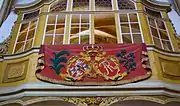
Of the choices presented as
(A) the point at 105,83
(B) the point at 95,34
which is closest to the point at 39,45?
(B) the point at 95,34

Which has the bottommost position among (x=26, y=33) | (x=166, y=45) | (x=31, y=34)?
(x=166, y=45)

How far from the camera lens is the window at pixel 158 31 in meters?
10.7

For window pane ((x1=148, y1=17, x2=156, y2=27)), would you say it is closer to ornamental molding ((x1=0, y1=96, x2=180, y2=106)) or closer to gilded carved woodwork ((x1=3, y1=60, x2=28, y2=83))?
ornamental molding ((x1=0, y1=96, x2=180, y2=106))

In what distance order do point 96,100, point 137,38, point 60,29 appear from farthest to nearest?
point 60,29, point 137,38, point 96,100

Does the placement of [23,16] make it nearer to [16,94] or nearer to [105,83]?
[16,94]

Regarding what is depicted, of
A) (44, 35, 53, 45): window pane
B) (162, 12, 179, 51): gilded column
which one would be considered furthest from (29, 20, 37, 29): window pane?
(162, 12, 179, 51): gilded column

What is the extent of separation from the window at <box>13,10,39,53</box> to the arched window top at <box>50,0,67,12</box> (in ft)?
2.41

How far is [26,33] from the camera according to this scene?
11242 millimetres

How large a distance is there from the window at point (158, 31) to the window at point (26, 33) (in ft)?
14.3

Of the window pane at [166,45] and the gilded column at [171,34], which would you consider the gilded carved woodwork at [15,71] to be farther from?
the gilded column at [171,34]

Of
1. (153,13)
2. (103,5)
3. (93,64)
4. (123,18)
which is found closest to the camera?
(93,64)

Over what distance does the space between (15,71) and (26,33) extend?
6.70 feet

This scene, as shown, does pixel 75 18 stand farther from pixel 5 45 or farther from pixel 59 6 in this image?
pixel 5 45

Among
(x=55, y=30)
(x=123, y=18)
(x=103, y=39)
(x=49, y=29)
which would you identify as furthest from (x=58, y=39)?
(x=123, y=18)
